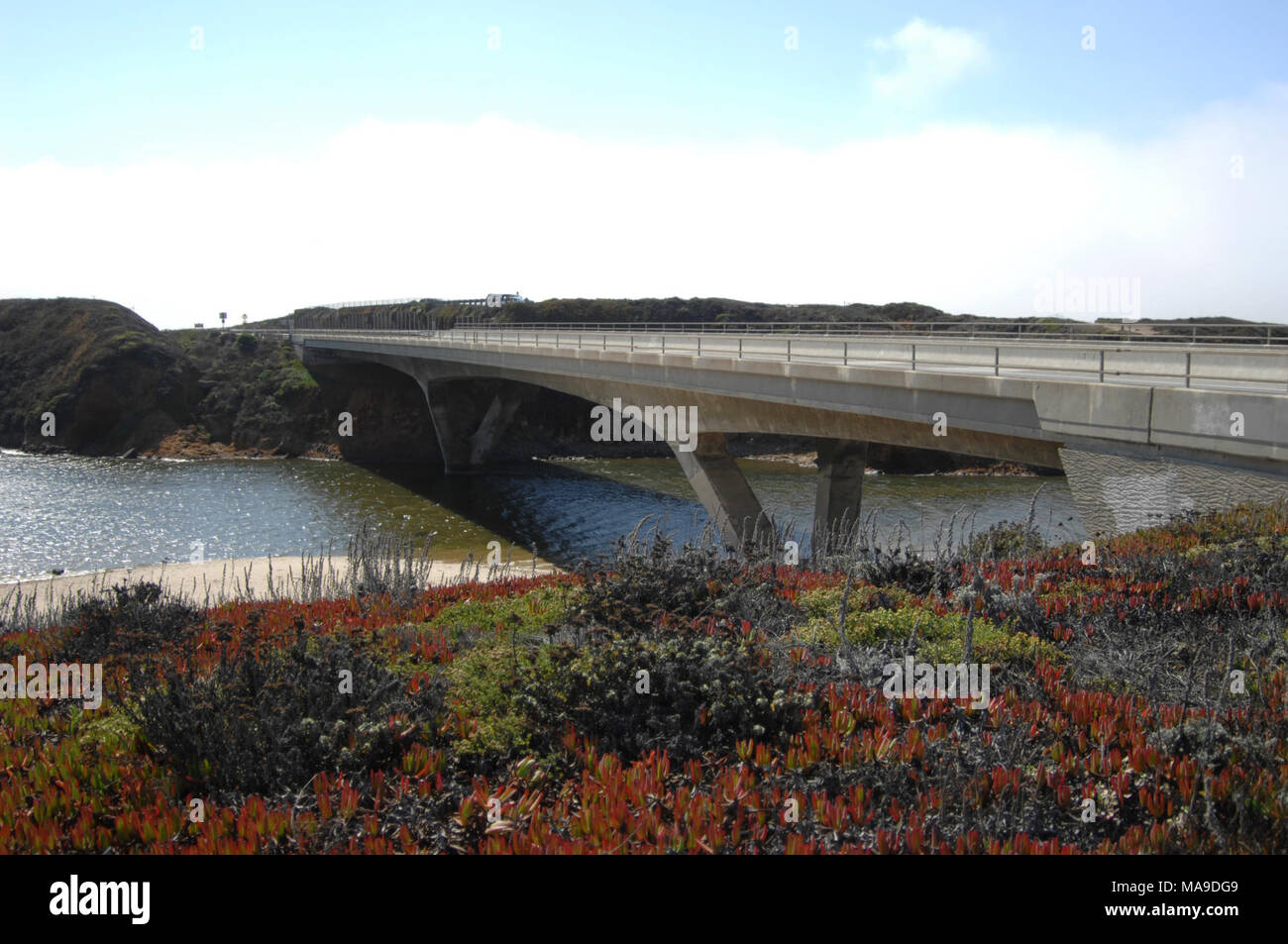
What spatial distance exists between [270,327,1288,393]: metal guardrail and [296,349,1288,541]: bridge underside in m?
0.55

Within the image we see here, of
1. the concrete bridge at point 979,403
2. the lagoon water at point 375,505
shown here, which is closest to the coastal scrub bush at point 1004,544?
the concrete bridge at point 979,403

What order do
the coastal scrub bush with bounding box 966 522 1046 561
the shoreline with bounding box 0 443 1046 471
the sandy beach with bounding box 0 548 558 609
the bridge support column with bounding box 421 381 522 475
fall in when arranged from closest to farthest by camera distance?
1. the coastal scrub bush with bounding box 966 522 1046 561
2. the sandy beach with bounding box 0 548 558 609
3. the bridge support column with bounding box 421 381 522 475
4. the shoreline with bounding box 0 443 1046 471

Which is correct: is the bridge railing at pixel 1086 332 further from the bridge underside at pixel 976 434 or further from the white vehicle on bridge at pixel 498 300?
the white vehicle on bridge at pixel 498 300

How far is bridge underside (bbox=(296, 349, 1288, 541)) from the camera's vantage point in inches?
429

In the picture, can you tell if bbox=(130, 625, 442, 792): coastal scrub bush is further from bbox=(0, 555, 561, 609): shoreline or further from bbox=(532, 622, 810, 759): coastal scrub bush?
bbox=(0, 555, 561, 609): shoreline

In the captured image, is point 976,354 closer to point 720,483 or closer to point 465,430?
point 720,483

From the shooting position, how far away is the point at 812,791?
15.0ft

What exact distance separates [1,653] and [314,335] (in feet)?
190

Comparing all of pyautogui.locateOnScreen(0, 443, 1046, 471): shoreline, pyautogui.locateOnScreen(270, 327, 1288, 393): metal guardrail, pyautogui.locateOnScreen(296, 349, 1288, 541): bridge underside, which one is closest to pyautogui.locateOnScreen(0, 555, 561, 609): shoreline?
pyautogui.locateOnScreen(296, 349, 1288, 541): bridge underside

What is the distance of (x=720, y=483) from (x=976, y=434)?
885cm

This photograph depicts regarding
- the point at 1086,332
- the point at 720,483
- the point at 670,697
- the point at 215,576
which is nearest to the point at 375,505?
the point at 215,576

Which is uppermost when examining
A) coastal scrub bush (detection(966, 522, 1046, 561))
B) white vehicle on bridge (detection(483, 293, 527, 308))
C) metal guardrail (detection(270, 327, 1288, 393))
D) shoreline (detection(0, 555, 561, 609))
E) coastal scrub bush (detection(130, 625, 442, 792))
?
white vehicle on bridge (detection(483, 293, 527, 308))

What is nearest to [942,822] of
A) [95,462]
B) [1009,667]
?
[1009,667]
